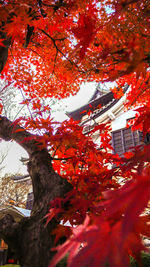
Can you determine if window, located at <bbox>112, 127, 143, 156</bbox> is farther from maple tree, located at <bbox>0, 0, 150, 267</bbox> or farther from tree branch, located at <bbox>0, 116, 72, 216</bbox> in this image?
tree branch, located at <bbox>0, 116, 72, 216</bbox>

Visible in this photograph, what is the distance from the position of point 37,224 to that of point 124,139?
883 cm

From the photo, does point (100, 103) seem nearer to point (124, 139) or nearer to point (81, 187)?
point (124, 139)

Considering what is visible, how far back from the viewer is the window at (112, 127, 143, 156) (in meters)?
9.77

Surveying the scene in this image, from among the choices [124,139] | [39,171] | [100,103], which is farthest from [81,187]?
[100,103]

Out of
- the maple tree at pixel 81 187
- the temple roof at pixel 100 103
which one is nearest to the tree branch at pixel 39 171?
the maple tree at pixel 81 187

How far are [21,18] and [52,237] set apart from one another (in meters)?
2.91

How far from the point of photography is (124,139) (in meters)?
10.3

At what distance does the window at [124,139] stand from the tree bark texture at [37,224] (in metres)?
7.69

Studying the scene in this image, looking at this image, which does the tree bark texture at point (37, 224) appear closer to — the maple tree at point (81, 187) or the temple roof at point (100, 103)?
the maple tree at point (81, 187)

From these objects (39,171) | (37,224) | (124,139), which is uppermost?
(124,139)

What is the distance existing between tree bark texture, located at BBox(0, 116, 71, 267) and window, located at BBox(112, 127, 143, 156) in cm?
769

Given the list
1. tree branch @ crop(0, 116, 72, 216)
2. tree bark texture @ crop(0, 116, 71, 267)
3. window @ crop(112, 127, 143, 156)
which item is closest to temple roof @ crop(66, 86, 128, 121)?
window @ crop(112, 127, 143, 156)

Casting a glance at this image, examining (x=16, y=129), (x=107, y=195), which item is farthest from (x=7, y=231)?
(x=107, y=195)

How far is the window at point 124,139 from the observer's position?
977cm
